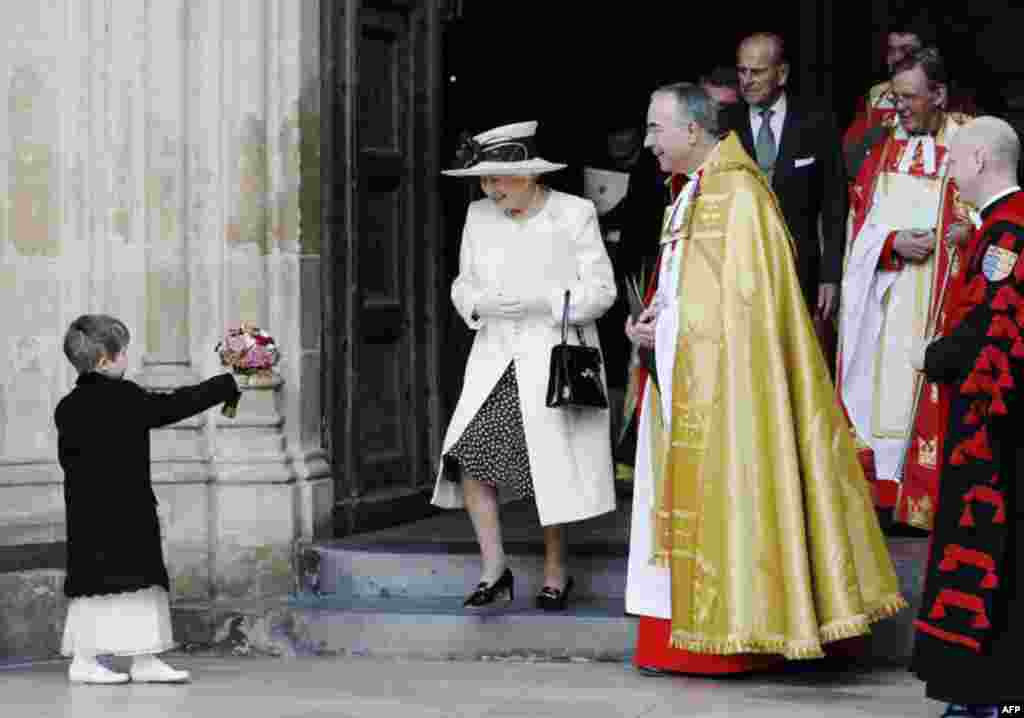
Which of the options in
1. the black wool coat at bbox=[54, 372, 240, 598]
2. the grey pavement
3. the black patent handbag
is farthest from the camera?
the black patent handbag

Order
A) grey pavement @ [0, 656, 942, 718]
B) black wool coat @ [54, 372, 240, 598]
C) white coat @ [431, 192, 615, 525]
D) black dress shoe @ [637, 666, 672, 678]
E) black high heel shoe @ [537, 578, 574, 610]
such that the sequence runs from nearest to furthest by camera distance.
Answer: grey pavement @ [0, 656, 942, 718] < black wool coat @ [54, 372, 240, 598] < black dress shoe @ [637, 666, 672, 678] < white coat @ [431, 192, 615, 525] < black high heel shoe @ [537, 578, 574, 610]

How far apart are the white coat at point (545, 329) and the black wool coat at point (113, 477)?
1.12 meters

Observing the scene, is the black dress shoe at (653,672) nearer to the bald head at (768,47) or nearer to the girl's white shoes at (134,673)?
the girl's white shoes at (134,673)

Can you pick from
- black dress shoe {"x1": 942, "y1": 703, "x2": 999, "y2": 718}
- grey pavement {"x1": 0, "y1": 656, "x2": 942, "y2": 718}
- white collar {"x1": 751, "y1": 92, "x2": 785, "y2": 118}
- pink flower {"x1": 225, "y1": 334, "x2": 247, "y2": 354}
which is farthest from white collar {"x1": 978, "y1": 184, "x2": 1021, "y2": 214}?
pink flower {"x1": 225, "y1": 334, "x2": 247, "y2": 354}

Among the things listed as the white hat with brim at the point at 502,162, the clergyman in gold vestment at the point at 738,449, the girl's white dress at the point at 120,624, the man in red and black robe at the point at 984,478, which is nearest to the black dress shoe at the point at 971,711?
the man in red and black robe at the point at 984,478

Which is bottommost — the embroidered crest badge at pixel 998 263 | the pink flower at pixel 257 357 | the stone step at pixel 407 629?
the stone step at pixel 407 629

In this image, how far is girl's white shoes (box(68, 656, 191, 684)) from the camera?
30.4ft

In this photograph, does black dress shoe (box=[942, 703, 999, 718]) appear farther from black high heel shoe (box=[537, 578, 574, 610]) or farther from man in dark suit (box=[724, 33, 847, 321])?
man in dark suit (box=[724, 33, 847, 321])

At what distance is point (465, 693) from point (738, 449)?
4.03 feet

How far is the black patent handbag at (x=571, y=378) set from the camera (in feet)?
31.4

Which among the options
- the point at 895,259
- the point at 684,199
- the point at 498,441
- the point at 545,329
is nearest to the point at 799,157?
the point at 895,259

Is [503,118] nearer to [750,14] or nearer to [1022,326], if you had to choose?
[750,14]

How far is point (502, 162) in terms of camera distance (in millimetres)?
9789

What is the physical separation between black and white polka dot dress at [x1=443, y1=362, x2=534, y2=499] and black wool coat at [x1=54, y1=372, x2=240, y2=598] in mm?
1054
